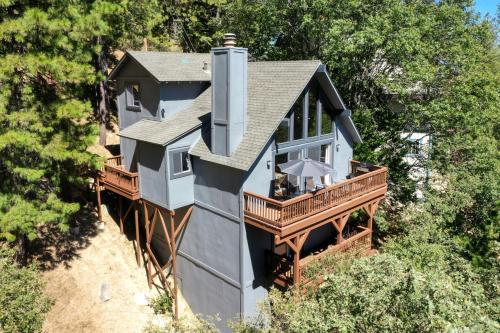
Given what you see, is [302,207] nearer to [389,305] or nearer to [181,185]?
[181,185]

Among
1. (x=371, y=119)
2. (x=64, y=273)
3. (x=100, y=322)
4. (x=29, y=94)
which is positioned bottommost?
(x=100, y=322)

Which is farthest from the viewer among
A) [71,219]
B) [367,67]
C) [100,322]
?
[367,67]

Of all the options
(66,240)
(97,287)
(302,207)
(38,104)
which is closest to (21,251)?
(66,240)

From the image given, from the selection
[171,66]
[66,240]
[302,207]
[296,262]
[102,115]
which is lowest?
[66,240]

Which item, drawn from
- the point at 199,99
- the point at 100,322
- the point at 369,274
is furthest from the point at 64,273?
the point at 369,274

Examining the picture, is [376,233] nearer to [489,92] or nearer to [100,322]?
[489,92]

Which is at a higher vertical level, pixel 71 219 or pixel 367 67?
pixel 367 67
